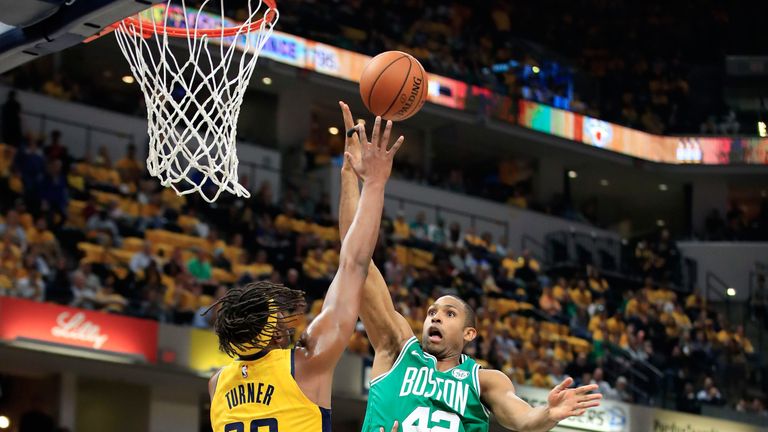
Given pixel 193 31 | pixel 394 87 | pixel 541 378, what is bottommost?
pixel 541 378

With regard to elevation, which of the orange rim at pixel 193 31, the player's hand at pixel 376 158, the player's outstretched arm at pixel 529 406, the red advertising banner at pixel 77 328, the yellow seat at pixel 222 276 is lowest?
the red advertising banner at pixel 77 328

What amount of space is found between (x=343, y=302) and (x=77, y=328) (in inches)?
322

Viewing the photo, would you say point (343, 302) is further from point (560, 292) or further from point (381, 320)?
point (560, 292)

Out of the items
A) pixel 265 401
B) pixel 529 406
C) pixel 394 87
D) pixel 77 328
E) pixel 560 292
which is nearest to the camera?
pixel 265 401

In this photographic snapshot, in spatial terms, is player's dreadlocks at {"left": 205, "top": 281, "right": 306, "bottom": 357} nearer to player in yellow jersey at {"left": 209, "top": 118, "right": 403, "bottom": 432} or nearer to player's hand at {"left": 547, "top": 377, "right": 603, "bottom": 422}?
player in yellow jersey at {"left": 209, "top": 118, "right": 403, "bottom": 432}

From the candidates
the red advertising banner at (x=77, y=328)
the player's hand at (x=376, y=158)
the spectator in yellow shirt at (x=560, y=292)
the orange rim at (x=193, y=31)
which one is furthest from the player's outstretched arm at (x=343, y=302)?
the spectator in yellow shirt at (x=560, y=292)

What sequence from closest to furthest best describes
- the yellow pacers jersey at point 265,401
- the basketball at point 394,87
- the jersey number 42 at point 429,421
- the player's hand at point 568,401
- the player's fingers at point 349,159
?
1. the yellow pacers jersey at point 265,401
2. the player's fingers at point 349,159
3. the player's hand at point 568,401
4. the jersey number 42 at point 429,421
5. the basketball at point 394,87

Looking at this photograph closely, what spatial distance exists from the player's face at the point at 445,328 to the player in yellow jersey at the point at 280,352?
118cm

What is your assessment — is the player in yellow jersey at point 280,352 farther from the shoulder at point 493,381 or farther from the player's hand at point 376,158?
the shoulder at point 493,381

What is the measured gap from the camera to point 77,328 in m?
11.6

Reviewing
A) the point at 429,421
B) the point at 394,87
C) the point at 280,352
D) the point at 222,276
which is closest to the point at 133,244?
the point at 222,276

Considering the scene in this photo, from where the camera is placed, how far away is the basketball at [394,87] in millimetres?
5508

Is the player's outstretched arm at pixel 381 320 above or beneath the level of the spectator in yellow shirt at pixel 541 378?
above

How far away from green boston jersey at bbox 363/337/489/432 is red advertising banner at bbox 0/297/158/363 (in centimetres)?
684
